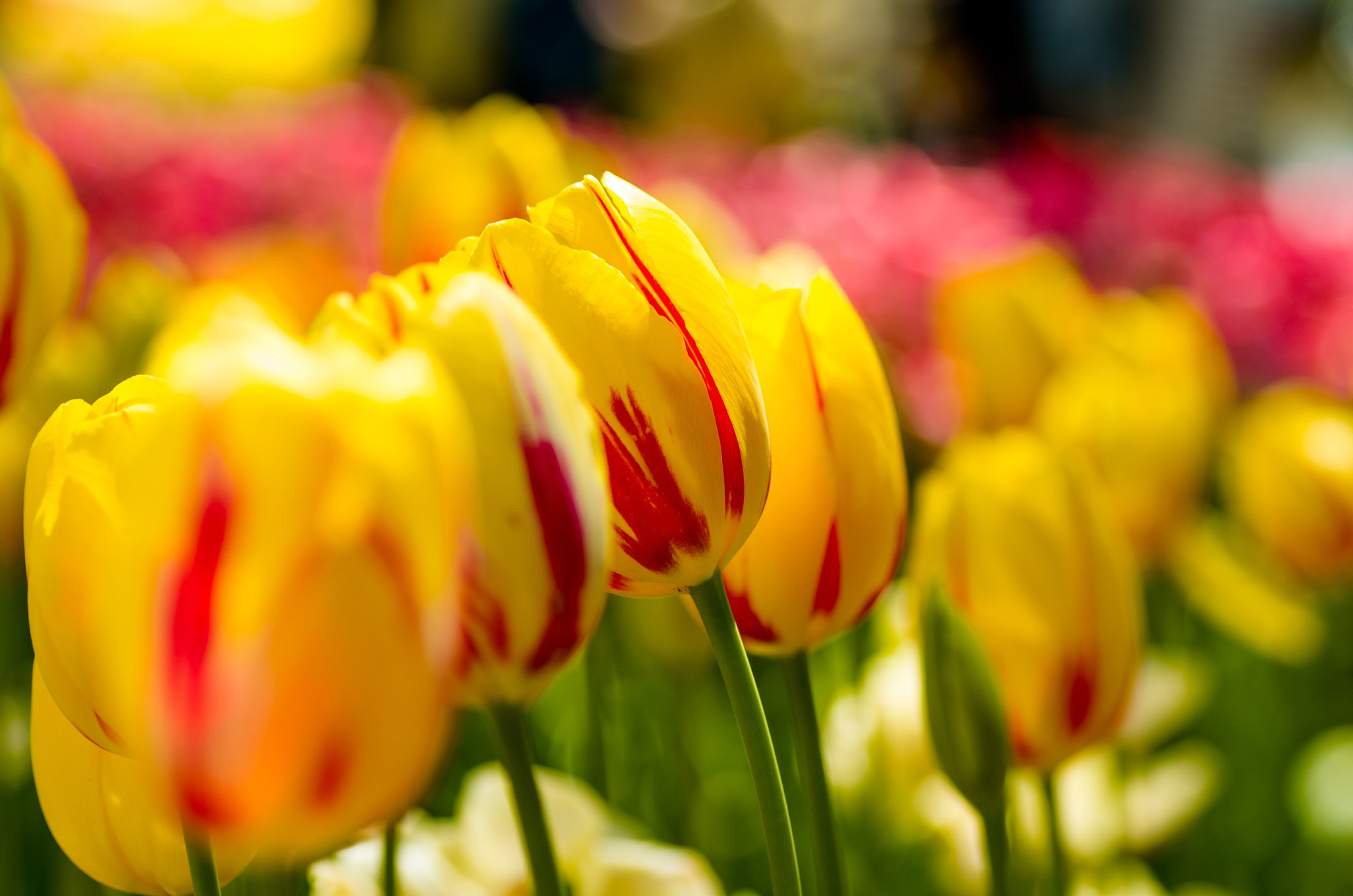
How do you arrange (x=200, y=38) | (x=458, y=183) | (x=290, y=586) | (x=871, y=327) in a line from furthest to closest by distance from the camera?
(x=200, y=38) → (x=871, y=327) → (x=458, y=183) → (x=290, y=586)

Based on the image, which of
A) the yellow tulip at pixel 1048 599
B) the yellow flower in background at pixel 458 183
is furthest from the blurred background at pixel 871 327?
the yellow tulip at pixel 1048 599

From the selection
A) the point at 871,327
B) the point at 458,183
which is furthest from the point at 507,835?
the point at 871,327

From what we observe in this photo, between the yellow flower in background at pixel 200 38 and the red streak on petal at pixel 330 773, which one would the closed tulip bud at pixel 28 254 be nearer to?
the red streak on petal at pixel 330 773

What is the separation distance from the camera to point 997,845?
323 mm

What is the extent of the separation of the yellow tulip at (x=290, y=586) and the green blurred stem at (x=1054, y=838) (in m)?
0.26

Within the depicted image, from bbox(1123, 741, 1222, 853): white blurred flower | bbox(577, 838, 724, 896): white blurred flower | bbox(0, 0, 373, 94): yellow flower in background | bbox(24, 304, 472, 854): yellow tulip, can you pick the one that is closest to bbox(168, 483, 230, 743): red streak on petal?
bbox(24, 304, 472, 854): yellow tulip

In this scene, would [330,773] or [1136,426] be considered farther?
[1136,426]

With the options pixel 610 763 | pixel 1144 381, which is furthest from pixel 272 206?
pixel 1144 381

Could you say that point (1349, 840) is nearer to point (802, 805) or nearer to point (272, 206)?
point (802, 805)

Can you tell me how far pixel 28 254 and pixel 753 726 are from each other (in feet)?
0.76

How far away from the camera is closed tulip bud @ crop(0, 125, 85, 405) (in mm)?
316

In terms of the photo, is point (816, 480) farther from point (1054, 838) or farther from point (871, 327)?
point (871, 327)

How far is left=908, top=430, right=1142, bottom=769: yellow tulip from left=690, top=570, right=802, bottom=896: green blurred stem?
112 mm

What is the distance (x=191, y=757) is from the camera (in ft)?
0.53
